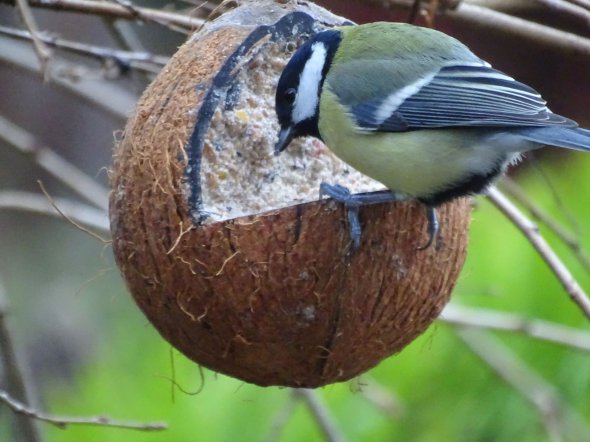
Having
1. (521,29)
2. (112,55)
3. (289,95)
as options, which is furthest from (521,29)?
(112,55)

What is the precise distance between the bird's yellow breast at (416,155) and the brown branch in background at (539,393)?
1.08m

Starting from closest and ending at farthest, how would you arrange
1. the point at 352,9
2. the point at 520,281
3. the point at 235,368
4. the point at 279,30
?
the point at 235,368 < the point at 279,30 < the point at 520,281 < the point at 352,9

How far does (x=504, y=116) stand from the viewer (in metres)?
2.35

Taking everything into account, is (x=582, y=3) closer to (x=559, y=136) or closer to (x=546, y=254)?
(x=559, y=136)

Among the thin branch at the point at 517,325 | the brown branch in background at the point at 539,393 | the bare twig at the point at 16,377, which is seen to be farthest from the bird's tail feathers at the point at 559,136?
the bare twig at the point at 16,377

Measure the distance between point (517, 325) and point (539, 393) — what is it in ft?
0.95

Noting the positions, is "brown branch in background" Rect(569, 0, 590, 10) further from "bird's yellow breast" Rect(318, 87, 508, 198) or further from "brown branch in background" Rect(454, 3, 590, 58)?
"bird's yellow breast" Rect(318, 87, 508, 198)

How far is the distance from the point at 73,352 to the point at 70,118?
5.01 ft

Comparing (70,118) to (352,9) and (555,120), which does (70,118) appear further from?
(555,120)

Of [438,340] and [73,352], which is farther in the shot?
[73,352]

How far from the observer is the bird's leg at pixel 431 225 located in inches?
88.7

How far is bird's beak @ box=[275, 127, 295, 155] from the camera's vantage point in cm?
249

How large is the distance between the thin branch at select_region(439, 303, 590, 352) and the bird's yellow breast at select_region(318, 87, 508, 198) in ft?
2.39

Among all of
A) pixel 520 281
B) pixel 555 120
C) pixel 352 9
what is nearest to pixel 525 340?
pixel 520 281
